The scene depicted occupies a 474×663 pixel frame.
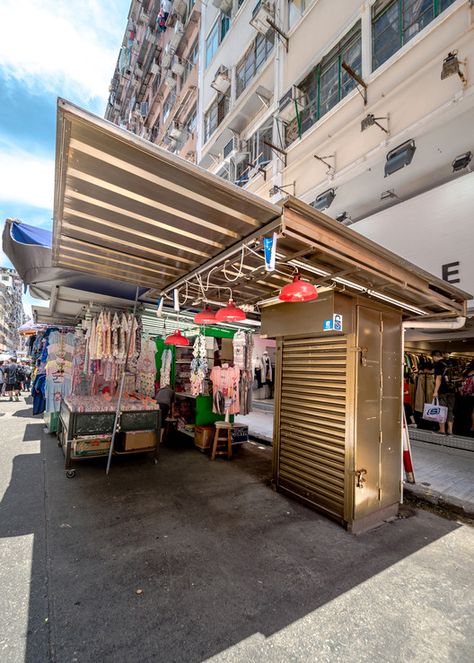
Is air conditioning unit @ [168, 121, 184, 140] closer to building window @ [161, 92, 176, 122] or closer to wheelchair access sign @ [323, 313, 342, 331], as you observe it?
building window @ [161, 92, 176, 122]

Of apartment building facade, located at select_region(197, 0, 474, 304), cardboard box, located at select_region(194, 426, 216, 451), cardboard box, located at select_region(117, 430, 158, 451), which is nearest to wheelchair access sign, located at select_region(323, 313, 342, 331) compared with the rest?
apartment building facade, located at select_region(197, 0, 474, 304)

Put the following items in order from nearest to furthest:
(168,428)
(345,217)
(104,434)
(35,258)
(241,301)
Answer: (35,258) < (241,301) < (104,434) < (345,217) < (168,428)

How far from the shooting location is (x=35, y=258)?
518cm

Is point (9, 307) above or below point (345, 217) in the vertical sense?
→ above

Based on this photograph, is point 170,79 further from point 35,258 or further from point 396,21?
point 35,258

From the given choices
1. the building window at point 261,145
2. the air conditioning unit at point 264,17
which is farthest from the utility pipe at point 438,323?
the air conditioning unit at point 264,17

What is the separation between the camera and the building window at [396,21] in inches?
292

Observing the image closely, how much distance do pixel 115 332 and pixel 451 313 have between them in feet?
20.8

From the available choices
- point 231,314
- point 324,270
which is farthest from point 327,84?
point 231,314

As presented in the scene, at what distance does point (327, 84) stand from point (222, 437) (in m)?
11.2

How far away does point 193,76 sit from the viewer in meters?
19.3

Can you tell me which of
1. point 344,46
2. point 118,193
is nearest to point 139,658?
point 118,193

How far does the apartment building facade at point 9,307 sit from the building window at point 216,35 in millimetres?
57813

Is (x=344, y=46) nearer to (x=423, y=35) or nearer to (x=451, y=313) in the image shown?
(x=423, y=35)
